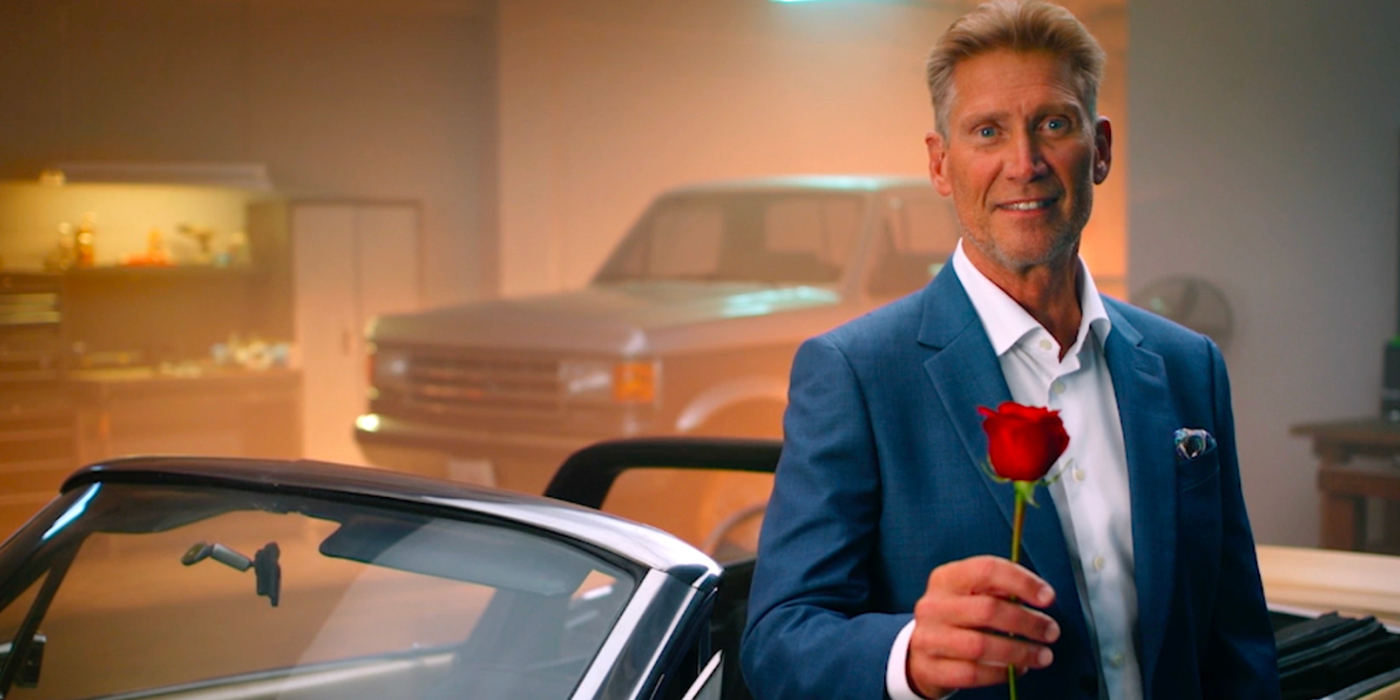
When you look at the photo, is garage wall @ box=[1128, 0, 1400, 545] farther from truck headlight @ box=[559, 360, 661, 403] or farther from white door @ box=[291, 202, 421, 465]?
white door @ box=[291, 202, 421, 465]

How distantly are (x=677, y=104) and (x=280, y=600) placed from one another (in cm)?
523

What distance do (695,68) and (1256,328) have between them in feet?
9.58

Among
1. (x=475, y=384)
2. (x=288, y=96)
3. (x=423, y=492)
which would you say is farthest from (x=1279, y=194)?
(x=423, y=492)

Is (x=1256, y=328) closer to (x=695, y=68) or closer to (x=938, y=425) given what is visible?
(x=695, y=68)

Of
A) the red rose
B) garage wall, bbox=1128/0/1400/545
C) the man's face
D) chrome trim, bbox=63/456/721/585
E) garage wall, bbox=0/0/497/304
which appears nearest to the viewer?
the red rose

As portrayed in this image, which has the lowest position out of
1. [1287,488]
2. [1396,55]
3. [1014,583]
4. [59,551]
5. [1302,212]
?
[1287,488]

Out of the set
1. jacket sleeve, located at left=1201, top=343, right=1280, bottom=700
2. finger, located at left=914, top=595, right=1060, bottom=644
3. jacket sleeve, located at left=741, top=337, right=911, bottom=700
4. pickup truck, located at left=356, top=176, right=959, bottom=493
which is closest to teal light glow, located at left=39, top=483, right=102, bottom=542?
jacket sleeve, located at left=741, top=337, right=911, bottom=700

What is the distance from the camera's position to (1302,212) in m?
5.26

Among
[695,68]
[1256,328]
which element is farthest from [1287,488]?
[695,68]

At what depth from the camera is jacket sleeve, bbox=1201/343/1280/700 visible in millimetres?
1285

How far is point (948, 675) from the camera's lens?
3.16ft

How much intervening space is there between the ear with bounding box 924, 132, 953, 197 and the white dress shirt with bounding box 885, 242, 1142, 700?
7 cm

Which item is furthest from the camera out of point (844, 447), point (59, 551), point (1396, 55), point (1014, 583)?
point (1396, 55)

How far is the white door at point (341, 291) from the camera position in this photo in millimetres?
6078
